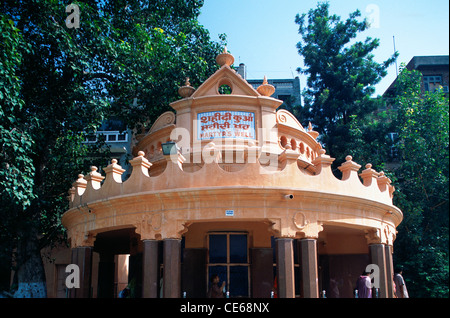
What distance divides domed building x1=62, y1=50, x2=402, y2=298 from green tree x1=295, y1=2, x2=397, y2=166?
12.2 metres

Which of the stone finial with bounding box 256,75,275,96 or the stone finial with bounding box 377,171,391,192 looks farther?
the stone finial with bounding box 256,75,275,96

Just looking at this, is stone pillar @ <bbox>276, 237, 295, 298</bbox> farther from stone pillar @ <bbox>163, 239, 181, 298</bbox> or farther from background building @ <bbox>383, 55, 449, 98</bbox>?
background building @ <bbox>383, 55, 449, 98</bbox>

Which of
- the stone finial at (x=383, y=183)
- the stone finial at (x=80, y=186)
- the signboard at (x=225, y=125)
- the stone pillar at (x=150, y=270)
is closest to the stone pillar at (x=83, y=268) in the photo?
the stone finial at (x=80, y=186)

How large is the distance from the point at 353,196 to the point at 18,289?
43.5ft

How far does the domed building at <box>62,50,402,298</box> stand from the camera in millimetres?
12250

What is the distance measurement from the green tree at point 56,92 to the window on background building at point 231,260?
21.3 ft

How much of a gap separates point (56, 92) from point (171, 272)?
1085 centimetres

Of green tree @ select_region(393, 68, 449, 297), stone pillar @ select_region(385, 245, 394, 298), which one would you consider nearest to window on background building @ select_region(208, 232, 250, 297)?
stone pillar @ select_region(385, 245, 394, 298)

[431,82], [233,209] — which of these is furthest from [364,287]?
[431,82]

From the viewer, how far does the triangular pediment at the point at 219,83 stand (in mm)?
15883

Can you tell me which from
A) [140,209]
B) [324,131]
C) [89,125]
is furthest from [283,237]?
[324,131]

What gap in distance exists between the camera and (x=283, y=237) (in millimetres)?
12172

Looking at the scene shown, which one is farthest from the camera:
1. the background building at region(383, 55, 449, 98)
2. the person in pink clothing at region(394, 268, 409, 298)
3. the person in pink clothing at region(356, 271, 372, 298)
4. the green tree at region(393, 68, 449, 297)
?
the background building at region(383, 55, 449, 98)

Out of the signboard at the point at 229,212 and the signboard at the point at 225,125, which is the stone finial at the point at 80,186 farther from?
the signboard at the point at 229,212
